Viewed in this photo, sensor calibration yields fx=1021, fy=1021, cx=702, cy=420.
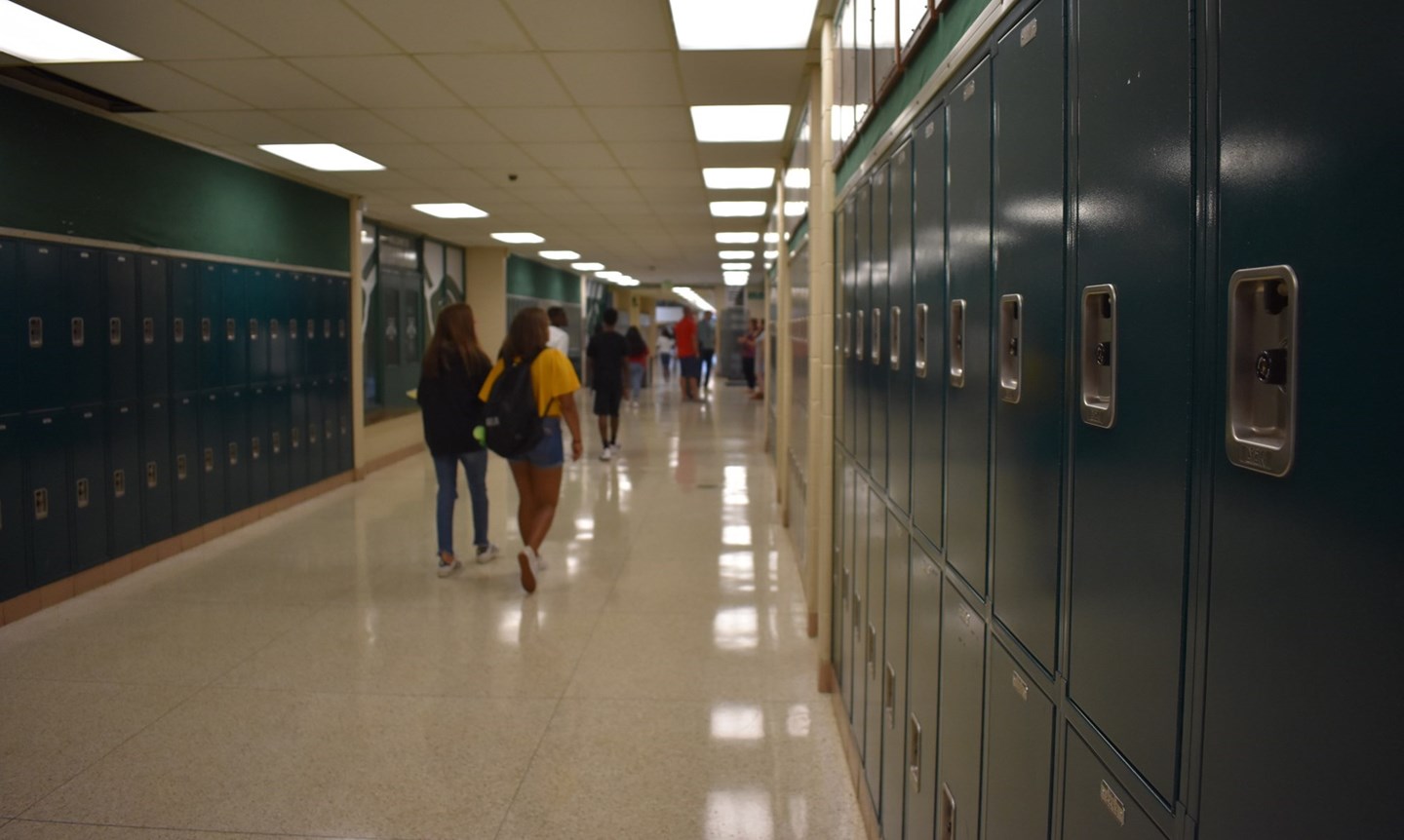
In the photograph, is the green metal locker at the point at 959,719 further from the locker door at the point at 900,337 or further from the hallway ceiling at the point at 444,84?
the hallway ceiling at the point at 444,84

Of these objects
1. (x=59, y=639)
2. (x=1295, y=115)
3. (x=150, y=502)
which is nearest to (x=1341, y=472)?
(x=1295, y=115)

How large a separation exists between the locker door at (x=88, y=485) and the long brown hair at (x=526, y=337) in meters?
2.42

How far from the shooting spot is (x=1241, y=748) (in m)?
0.86

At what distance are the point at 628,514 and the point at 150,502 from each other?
3299 mm

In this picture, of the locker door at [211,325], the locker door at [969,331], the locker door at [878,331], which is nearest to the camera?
the locker door at [969,331]

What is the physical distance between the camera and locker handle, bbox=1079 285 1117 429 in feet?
3.75

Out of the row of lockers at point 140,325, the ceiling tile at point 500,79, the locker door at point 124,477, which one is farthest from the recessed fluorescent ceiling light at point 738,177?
the locker door at point 124,477

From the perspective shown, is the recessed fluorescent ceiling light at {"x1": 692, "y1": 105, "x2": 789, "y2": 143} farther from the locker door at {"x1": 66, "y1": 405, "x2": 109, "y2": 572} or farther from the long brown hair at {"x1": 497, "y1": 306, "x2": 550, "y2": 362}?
the locker door at {"x1": 66, "y1": 405, "x2": 109, "y2": 572}

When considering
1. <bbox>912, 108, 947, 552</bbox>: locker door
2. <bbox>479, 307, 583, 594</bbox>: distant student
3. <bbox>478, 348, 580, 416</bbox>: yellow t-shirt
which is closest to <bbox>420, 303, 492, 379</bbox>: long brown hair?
<bbox>479, 307, 583, 594</bbox>: distant student

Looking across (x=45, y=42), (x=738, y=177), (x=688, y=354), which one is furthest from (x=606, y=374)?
(x=688, y=354)

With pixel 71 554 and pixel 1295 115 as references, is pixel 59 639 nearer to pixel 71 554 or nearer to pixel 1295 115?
pixel 71 554

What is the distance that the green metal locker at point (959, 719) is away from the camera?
178 centimetres

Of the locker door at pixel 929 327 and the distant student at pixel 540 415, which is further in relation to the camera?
the distant student at pixel 540 415

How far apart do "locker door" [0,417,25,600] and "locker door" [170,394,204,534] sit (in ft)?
4.98
